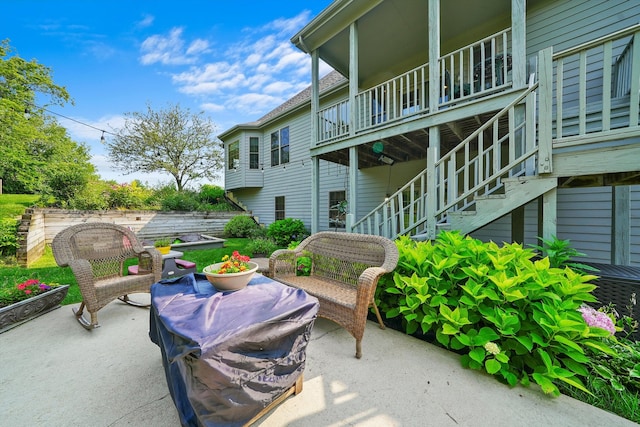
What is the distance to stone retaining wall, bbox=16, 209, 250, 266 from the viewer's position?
16.4 ft

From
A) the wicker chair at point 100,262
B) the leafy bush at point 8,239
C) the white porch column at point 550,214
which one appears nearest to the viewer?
the wicker chair at point 100,262

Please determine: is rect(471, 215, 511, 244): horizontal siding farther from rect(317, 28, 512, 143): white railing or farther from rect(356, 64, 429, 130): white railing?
rect(356, 64, 429, 130): white railing

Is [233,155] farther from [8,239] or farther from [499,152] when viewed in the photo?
[499,152]

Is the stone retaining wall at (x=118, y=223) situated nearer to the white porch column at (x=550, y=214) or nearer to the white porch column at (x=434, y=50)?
the white porch column at (x=434, y=50)

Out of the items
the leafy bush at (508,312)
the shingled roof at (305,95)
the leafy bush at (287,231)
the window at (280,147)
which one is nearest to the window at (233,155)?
the shingled roof at (305,95)

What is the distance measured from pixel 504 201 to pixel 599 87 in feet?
9.67

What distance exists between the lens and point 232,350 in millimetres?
1159

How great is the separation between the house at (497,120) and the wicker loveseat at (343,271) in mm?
1362

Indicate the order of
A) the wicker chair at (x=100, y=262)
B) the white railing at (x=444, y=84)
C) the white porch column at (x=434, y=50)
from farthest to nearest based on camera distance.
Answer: the white railing at (x=444, y=84) → the white porch column at (x=434, y=50) → the wicker chair at (x=100, y=262)

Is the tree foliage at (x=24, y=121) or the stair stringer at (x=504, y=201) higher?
the tree foliage at (x=24, y=121)

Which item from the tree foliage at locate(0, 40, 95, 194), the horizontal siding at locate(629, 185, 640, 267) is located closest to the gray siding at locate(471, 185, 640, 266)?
the horizontal siding at locate(629, 185, 640, 267)

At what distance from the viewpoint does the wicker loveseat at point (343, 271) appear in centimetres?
199

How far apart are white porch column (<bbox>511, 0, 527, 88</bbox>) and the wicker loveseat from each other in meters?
2.93

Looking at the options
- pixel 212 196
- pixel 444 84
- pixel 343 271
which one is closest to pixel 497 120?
pixel 444 84
